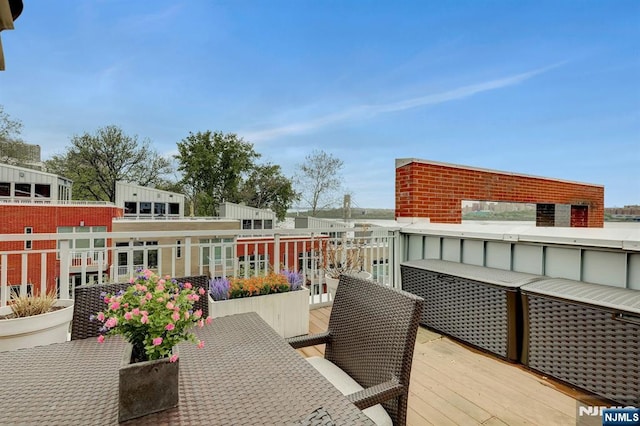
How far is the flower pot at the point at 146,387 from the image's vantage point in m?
0.83

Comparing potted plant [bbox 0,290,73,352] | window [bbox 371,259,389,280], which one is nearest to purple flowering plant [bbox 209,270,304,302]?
potted plant [bbox 0,290,73,352]

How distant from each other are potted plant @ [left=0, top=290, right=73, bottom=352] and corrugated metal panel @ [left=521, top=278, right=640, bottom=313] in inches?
130

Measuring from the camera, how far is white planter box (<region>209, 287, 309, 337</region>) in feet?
9.25

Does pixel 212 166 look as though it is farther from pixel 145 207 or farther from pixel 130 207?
pixel 130 207

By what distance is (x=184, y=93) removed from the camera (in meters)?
13.2

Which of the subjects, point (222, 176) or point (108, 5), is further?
point (222, 176)

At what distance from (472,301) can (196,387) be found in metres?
2.56

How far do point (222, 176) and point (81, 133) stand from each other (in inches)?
304

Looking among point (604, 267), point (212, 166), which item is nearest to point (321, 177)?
point (212, 166)

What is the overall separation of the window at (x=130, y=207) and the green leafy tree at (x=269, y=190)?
22.5 ft

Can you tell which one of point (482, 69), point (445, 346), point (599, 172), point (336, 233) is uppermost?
point (482, 69)

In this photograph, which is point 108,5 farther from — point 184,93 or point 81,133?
point 81,133

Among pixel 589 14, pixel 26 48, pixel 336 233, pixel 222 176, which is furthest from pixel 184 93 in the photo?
pixel 589 14

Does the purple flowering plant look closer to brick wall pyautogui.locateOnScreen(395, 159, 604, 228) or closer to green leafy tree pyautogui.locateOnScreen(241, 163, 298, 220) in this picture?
brick wall pyautogui.locateOnScreen(395, 159, 604, 228)
